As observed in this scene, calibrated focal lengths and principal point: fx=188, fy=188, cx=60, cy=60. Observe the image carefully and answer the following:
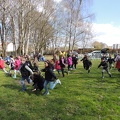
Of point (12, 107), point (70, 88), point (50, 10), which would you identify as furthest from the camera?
point (50, 10)

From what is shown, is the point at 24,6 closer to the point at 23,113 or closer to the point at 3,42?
the point at 3,42

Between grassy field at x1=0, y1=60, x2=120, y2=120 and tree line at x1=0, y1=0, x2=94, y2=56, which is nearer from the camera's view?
grassy field at x1=0, y1=60, x2=120, y2=120

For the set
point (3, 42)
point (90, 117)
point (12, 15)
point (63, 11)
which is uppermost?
point (63, 11)

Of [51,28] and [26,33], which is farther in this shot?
[51,28]

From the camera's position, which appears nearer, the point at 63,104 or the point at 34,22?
the point at 63,104

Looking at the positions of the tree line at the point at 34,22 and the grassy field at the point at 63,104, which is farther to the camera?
the tree line at the point at 34,22

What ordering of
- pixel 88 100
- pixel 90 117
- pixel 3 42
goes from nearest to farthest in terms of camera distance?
1. pixel 90 117
2. pixel 88 100
3. pixel 3 42

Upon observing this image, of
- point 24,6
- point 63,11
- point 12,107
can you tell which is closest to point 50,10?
point 63,11

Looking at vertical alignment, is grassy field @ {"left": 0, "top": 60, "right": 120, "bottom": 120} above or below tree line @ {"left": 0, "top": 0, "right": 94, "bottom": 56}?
below

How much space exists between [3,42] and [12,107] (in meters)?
27.3

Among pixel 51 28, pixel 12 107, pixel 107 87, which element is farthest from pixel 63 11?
pixel 12 107

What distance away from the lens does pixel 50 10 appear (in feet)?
119

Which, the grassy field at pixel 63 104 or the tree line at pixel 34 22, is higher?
the tree line at pixel 34 22

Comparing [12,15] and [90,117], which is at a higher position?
[12,15]
